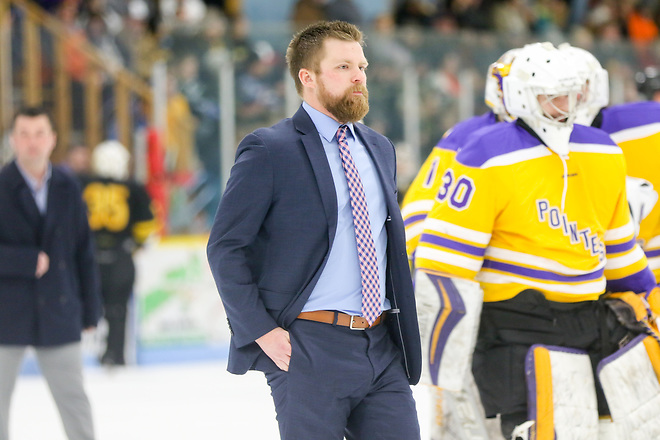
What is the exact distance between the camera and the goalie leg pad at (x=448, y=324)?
2752mm

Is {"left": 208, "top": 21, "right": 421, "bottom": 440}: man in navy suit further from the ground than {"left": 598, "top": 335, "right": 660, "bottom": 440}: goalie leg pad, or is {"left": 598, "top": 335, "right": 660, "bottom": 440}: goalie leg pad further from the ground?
{"left": 208, "top": 21, "right": 421, "bottom": 440}: man in navy suit

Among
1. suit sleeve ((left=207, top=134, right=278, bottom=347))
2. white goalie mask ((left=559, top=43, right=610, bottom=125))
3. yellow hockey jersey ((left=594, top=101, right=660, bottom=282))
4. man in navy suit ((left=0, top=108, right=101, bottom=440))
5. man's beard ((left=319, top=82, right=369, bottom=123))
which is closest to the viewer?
suit sleeve ((left=207, top=134, right=278, bottom=347))

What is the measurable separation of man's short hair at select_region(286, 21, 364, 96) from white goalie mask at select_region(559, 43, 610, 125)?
82cm

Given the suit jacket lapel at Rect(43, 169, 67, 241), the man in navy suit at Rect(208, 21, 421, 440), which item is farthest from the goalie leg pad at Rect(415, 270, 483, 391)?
the suit jacket lapel at Rect(43, 169, 67, 241)

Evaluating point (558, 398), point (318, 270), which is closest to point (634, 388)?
point (558, 398)

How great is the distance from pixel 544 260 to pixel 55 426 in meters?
3.47

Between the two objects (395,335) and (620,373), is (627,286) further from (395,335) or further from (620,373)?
(395,335)

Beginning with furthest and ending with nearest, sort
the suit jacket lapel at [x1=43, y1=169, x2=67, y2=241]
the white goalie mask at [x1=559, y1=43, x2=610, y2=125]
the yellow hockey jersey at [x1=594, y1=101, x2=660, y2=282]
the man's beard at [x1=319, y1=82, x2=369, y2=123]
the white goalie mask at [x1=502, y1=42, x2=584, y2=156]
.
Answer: the suit jacket lapel at [x1=43, y1=169, x2=67, y2=241], the yellow hockey jersey at [x1=594, y1=101, x2=660, y2=282], the white goalie mask at [x1=559, y1=43, x2=610, y2=125], the white goalie mask at [x1=502, y1=42, x2=584, y2=156], the man's beard at [x1=319, y1=82, x2=369, y2=123]

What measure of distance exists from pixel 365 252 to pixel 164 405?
3.87 metres

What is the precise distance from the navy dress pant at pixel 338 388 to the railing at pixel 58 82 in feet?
17.7

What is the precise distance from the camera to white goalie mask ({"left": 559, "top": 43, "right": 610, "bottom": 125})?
116 inches

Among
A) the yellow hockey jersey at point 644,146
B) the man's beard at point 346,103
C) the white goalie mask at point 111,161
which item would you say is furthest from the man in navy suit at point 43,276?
the white goalie mask at point 111,161

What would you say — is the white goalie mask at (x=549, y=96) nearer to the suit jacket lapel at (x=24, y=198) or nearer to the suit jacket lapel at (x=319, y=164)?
the suit jacket lapel at (x=319, y=164)

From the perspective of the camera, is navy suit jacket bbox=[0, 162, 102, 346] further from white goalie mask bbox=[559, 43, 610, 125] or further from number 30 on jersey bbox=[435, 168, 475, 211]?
white goalie mask bbox=[559, 43, 610, 125]
